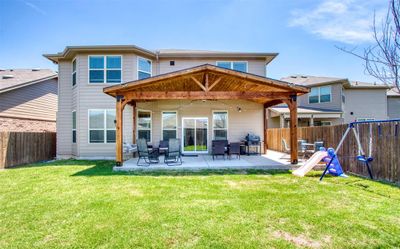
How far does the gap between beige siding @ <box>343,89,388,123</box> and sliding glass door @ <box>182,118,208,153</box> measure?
15.0m

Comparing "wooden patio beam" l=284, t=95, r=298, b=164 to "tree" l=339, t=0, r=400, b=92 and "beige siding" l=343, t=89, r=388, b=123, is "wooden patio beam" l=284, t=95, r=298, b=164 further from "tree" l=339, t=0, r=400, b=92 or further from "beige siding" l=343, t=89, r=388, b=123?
"beige siding" l=343, t=89, r=388, b=123

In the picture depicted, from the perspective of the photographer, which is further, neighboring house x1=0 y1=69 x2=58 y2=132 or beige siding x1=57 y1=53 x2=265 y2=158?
neighboring house x1=0 y1=69 x2=58 y2=132

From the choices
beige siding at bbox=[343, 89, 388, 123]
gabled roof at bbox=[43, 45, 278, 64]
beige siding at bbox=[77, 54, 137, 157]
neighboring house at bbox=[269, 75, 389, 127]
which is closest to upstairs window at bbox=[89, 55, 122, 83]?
beige siding at bbox=[77, 54, 137, 157]

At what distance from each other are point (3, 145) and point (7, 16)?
287 inches

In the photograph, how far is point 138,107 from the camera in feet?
39.8

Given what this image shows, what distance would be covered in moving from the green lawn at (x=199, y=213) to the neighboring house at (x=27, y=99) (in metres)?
7.53

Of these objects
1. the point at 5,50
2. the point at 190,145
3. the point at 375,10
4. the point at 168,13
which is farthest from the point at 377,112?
the point at 5,50

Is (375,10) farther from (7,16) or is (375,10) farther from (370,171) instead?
(7,16)

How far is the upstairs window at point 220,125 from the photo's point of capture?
12.8 m

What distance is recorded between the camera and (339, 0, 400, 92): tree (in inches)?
86.7

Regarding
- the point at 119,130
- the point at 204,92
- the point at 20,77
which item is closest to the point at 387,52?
the point at 204,92

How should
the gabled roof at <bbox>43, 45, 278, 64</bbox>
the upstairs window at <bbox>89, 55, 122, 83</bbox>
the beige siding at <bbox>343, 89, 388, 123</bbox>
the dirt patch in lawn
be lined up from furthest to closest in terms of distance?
the beige siding at <bbox>343, 89, 388, 123</bbox>
the upstairs window at <bbox>89, 55, 122, 83</bbox>
the gabled roof at <bbox>43, 45, 278, 64</bbox>
the dirt patch in lawn

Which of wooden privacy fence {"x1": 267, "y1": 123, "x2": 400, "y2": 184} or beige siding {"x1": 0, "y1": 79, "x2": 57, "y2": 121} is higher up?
beige siding {"x1": 0, "y1": 79, "x2": 57, "y2": 121}

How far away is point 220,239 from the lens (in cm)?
319
